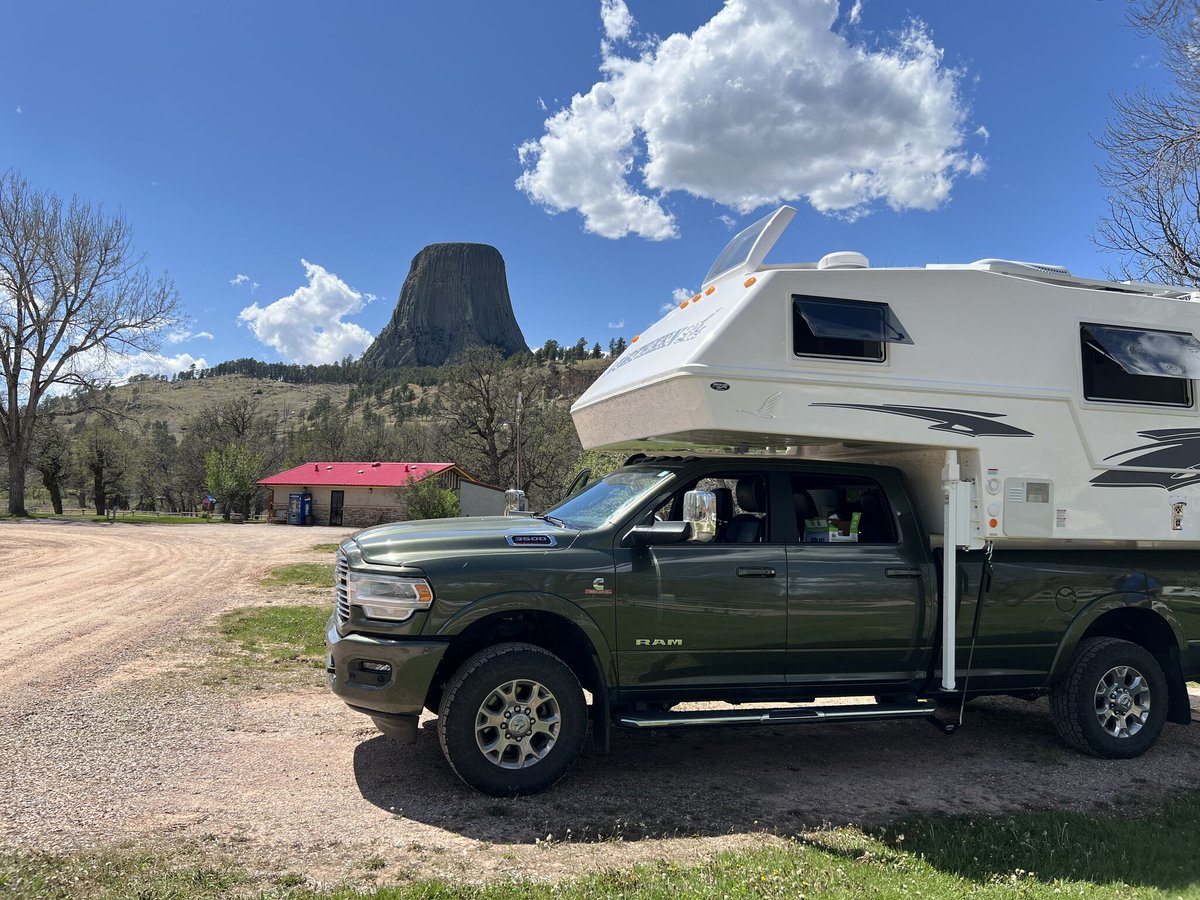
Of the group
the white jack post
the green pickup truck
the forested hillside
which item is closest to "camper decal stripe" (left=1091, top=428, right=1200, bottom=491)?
the green pickup truck

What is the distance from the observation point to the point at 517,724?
4.70 meters

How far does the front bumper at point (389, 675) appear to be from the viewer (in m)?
4.62

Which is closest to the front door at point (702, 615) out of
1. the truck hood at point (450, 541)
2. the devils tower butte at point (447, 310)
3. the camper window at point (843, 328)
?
the truck hood at point (450, 541)

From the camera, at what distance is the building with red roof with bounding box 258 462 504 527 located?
147 feet

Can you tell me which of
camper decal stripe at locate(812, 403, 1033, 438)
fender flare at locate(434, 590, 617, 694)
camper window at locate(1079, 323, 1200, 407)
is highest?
camper window at locate(1079, 323, 1200, 407)

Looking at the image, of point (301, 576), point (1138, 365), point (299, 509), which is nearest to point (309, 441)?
point (299, 509)

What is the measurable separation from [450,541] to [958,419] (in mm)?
3559

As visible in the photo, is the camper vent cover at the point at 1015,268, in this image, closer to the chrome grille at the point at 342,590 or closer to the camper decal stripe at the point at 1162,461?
the camper decal stripe at the point at 1162,461

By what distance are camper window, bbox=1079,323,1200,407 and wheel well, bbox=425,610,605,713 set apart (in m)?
4.16

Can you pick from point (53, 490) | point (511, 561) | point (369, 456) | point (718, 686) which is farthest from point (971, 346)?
point (369, 456)

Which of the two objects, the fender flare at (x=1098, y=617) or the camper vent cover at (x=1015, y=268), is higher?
the camper vent cover at (x=1015, y=268)

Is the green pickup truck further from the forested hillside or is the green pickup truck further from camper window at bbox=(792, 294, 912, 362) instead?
the forested hillside

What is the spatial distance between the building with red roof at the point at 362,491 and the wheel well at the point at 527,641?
127 ft

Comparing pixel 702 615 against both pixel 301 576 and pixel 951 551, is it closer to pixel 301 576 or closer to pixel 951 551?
pixel 951 551
